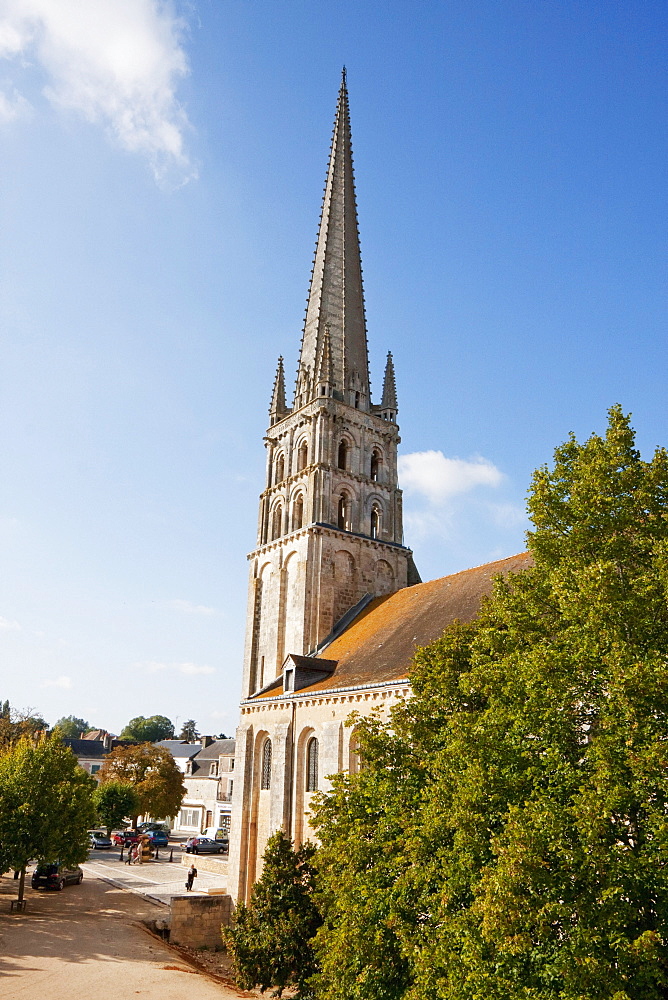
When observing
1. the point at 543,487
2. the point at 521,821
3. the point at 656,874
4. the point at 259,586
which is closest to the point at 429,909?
the point at 521,821

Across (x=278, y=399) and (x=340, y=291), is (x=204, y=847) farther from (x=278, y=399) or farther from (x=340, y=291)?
(x=340, y=291)

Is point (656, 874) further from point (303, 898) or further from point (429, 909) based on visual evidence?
point (303, 898)

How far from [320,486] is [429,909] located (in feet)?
82.3

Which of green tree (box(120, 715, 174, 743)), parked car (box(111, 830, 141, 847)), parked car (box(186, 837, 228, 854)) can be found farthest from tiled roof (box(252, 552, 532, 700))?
green tree (box(120, 715, 174, 743))

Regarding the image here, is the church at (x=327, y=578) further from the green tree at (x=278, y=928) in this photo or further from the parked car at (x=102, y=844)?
the parked car at (x=102, y=844)

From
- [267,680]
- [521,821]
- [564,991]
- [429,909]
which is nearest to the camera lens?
[564,991]

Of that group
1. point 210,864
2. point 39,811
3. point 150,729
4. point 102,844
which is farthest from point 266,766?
point 150,729

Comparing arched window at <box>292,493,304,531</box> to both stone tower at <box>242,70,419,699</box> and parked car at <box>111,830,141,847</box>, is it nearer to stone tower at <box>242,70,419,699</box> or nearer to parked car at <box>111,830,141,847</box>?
stone tower at <box>242,70,419,699</box>

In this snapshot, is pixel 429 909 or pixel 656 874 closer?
pixel 656 874

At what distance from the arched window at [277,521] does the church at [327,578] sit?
6 cm

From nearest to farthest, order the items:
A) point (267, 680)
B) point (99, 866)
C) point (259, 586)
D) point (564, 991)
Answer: point (564, 991)
point (267, 680)
point (259, 586)
point (99, 866)

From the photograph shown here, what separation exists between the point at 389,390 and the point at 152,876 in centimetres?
3031

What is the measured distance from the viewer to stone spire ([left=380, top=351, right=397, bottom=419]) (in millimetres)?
41375

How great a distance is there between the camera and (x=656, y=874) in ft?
31.8
